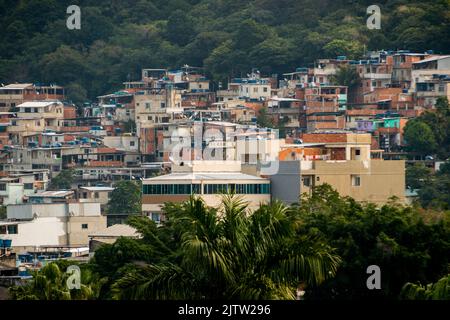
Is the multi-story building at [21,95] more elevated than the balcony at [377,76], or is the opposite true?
the balcony at [377,76]

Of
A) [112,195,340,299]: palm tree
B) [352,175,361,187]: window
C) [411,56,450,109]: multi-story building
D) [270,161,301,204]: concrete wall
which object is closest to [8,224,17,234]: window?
[270,161,301,204]: concrete wall

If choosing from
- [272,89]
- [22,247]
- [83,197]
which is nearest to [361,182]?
[22,247]

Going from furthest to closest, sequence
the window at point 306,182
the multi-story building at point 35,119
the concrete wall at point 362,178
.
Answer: the multi-story building at point 35,119
the concrete wall at point 362,178
the window at point 306,182

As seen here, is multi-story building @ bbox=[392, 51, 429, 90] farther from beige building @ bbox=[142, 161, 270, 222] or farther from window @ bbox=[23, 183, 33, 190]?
beige building @ bbox=[142, 161, 270, 222]

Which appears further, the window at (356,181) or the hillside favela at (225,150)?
the window at (356,181)

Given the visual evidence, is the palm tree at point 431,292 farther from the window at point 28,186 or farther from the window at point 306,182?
the window at point 28,186

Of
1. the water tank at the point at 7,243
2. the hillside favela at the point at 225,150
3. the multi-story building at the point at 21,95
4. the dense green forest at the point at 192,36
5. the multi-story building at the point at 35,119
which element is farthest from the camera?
the dense green forest at the point at 192,36

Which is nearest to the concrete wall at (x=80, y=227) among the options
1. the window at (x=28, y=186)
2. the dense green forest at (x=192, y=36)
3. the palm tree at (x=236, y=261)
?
the window at (x=28, y=186)

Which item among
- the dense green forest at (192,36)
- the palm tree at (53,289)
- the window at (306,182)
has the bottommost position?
the palm tree at (53,289)
